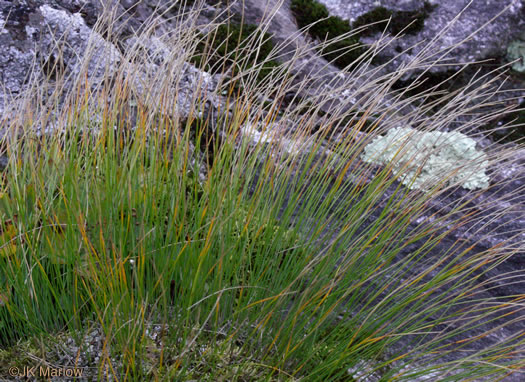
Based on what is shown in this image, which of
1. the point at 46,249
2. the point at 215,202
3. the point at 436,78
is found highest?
the point at 436,78

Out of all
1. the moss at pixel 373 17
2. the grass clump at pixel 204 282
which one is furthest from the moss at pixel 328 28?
the grass clump at pixel 204 282

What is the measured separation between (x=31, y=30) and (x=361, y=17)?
1862 mm

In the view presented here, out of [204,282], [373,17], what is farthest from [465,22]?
[204,282]

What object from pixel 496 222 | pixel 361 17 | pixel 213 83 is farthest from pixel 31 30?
pixel 496 222

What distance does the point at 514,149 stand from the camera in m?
1.63

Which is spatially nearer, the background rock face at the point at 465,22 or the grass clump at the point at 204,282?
the grass clump at the point at 204,282

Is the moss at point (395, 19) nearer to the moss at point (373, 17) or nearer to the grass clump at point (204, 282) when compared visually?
the moss at point (373, 17)

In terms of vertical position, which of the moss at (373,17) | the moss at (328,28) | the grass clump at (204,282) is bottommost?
the grass clump at (204,282)

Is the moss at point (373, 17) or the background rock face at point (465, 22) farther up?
the background rock face at point (465, 22)

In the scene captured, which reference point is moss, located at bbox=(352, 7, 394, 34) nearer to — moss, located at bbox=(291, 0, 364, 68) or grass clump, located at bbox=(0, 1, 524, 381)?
moss, located at bbox=(291, 0, 364, 68)

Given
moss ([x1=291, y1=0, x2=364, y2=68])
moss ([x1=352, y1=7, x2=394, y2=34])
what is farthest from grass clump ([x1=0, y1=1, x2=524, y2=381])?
moss ([x1=352, y1=7, x2=394, y2=34])

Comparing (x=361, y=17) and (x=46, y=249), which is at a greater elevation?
(x=361, y=17)

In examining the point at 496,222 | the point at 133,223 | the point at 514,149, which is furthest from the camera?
the point at 496,222

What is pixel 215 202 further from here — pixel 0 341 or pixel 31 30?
pixel 31 30
